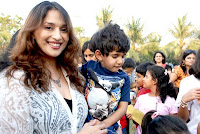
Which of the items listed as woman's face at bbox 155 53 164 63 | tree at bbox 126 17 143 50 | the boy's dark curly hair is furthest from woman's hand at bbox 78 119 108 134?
tree at bbox 126 17 143 50

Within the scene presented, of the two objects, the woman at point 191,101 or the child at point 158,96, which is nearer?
the woman at point 191,101

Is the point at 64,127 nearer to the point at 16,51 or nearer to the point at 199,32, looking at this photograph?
the point at 16,51

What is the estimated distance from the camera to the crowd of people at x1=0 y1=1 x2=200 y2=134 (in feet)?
4.40

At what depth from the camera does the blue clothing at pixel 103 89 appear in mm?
1878

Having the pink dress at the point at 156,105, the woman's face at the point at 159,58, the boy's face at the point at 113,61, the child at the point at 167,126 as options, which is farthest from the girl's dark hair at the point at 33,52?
the woman's face at the point at 159,58

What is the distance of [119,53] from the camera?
2.16m

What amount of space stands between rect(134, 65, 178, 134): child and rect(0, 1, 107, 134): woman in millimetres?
1773

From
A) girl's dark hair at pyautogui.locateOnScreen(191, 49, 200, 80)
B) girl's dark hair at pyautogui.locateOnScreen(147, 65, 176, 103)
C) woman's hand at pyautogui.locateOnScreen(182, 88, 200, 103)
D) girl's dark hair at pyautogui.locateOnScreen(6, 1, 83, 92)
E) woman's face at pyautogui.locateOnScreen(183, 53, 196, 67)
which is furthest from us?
woman's face at pyautogui.locateOnScreen(183, 53, 196, 67)

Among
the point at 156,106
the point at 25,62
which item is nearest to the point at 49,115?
the point at 25,62

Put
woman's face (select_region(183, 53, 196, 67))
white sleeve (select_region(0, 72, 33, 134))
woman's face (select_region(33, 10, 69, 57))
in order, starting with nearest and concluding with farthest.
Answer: white sleeve (select_region(0, 72, 33, 134)) < woman's face (select_region(33, 10, 69, 57)) < woman's face (select_region(183, 53, 196, 67))

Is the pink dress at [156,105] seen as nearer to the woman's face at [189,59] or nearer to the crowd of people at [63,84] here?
the crowd of people at [63,84]

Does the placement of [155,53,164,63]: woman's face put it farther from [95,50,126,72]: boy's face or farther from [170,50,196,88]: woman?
[95,50,126,72]: boy's face

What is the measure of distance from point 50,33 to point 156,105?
2.28 meters

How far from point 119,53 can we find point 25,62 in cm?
106
